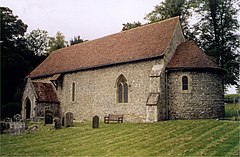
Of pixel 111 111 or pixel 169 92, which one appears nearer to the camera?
pixel 169 92

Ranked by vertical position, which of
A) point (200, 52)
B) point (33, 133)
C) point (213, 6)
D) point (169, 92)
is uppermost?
point (213, 6)

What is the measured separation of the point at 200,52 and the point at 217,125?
825 cm

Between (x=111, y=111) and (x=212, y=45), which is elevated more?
(x=212, y=45)

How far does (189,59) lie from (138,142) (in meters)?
11.2

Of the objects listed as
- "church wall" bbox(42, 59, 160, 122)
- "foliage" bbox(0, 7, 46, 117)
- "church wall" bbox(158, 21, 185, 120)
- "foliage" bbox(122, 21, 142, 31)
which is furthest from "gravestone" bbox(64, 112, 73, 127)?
Answer: "foliage" bbox(122, 21, 142, 31)

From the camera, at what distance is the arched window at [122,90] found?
26.2 meters

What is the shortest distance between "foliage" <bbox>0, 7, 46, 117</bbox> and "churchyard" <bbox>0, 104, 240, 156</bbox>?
21819 mm

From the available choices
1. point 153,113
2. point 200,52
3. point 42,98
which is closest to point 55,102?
point 42,98

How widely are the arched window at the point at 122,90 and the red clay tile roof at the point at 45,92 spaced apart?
8.94 meters

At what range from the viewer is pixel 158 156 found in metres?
12.4

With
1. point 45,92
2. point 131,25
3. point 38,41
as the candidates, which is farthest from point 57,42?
point 45,92

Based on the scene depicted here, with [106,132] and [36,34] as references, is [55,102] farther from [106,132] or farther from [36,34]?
[36,34]

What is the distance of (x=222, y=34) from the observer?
34.0 m

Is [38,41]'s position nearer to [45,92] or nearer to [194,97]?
[45,92]
